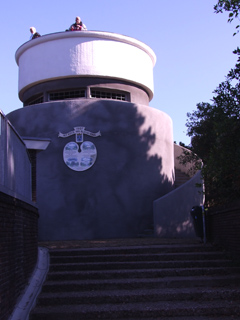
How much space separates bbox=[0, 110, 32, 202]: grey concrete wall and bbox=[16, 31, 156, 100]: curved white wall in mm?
8836

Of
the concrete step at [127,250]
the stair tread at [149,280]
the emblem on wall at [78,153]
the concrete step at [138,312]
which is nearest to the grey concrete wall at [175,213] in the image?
the emblem on wall at [78,153]

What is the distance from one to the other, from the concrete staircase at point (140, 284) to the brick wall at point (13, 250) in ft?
1.82

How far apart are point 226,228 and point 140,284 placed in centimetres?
299

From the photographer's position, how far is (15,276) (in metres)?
7.38

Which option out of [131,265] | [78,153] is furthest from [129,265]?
[78,153]

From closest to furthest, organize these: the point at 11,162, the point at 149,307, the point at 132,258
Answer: the point at 11,162, the point at 149,307, the point at 132,258

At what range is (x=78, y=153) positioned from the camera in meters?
16.5

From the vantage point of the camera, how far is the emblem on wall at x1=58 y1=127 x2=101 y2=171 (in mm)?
16453

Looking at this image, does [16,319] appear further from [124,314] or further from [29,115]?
[29,115]

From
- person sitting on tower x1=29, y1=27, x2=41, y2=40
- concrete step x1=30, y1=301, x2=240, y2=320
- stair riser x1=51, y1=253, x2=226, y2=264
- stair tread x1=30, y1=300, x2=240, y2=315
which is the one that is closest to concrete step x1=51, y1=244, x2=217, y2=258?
stair riser x1=51, y1=253, x2=226, y2=264

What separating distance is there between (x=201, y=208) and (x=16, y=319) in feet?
23.0

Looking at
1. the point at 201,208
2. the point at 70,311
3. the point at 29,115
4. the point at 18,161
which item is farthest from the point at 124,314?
the point at 29,115

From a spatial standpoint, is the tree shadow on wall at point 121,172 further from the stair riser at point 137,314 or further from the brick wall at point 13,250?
the stair riser at point 137,314

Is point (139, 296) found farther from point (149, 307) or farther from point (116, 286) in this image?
point (116, 286)
